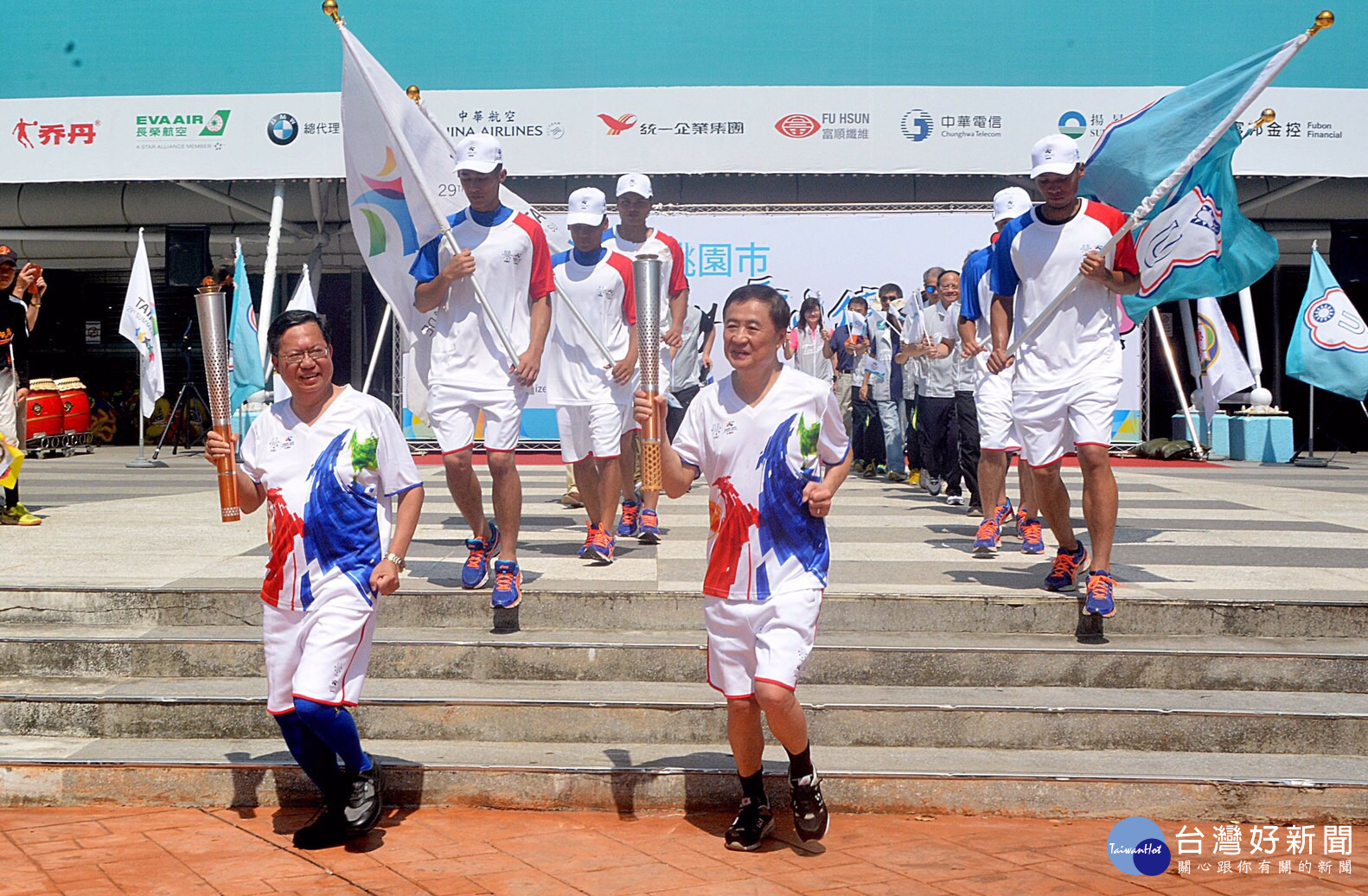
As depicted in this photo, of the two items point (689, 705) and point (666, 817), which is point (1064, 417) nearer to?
point (689, 705)

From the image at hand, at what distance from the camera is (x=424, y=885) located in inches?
157

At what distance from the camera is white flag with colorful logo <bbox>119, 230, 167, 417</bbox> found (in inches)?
643

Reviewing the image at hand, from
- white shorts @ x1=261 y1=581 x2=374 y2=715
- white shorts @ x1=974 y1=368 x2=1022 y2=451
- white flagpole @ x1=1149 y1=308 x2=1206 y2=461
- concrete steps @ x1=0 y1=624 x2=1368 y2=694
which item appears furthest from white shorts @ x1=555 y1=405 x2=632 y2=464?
Result: white flagpole @ x1=1149 y1=308 x2=1206 y2=461

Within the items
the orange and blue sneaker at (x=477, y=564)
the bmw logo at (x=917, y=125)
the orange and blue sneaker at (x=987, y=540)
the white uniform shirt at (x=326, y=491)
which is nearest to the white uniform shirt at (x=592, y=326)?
the orange and blue sneaker at (x=477, y=564)

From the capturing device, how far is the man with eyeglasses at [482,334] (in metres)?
6.32

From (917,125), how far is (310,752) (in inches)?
559

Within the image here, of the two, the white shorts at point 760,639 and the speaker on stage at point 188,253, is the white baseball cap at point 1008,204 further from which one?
the speaker on stage at point 188,253

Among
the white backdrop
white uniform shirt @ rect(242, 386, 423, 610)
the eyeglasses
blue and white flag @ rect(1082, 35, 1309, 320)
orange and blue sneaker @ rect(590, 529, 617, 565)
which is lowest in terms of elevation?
orange and blue sneaker @ rect(590, 529, 617, 565)

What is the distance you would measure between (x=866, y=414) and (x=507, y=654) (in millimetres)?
9582

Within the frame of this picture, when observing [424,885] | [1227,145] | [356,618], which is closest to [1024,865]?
[424,885]

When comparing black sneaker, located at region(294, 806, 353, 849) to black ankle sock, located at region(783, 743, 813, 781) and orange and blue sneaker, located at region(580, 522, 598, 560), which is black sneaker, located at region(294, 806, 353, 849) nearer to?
→ black ankle sock, located at region(783, 743, 813, 781)

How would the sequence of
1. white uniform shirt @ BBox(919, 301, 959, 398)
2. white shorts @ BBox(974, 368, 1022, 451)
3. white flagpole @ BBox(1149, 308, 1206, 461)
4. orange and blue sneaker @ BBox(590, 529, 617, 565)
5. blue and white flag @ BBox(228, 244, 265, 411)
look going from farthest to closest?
white flagpole @ BBox(1149, 308, 1206, 461) < blue and white flag @ BBox(228, 244, 265, 411) < white uniform shirt @ BBox(919, 301, 959, 398) < white shorts @ BBox(974, 368, 1022, 451) < orange and blue sneaker @ BBox(590, 529, 617, 565)

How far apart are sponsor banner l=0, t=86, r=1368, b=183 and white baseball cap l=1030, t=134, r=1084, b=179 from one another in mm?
11181

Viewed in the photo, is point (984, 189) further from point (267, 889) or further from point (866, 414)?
point (267, 889)
